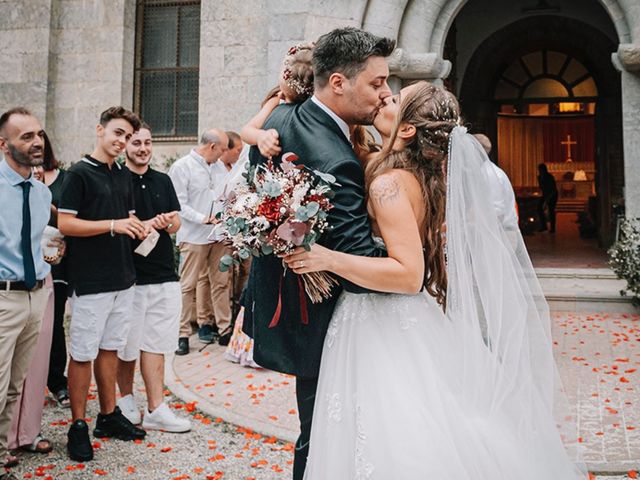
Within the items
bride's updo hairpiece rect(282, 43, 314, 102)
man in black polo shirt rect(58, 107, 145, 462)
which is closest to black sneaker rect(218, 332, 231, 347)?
man in black polo shirt rect(58, 107, 145, 462)

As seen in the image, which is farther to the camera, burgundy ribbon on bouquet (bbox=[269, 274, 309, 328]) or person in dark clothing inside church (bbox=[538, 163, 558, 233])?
person in dark clothing inside church (bbox=[538, 163, 558, 233])

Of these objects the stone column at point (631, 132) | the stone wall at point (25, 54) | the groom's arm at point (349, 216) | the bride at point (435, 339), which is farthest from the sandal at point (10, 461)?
the stone column at point (631, 132)

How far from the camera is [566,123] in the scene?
23797 mm

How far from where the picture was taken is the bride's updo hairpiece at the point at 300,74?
2.93 meters

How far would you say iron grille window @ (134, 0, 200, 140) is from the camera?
10586 millimetres

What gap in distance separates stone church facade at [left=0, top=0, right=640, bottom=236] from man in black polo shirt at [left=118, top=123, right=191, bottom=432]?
14.8ft

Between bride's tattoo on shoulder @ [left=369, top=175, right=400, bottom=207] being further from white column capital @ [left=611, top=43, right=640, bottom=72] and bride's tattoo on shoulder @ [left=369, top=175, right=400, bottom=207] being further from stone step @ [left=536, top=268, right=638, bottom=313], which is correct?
stone step @ [left=536, top=268, right=638, bottom=313]

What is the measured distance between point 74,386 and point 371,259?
9.71 ft

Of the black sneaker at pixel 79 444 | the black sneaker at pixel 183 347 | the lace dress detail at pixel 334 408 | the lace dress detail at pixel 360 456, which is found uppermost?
the lace dress detail at pixel 334 408

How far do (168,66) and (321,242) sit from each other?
9.03 meters

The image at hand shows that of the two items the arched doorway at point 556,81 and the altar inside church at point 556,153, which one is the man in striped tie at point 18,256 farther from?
the altar inside church at point 556,153

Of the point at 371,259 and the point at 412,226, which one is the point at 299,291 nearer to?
the point at 371,259

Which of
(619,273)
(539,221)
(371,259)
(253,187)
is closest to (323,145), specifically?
(253,187)

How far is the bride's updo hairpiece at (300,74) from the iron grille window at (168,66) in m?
7.74
